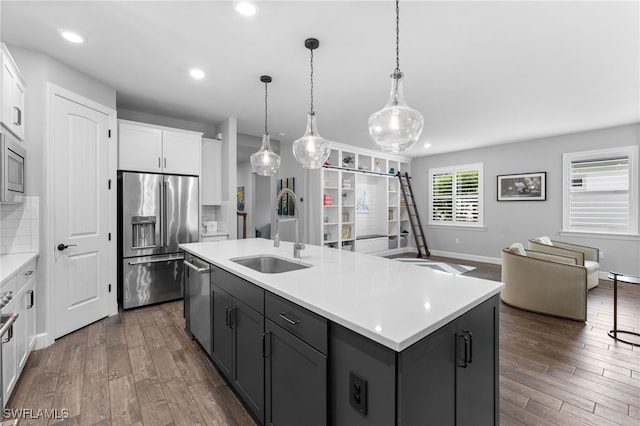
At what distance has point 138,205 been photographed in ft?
12.0

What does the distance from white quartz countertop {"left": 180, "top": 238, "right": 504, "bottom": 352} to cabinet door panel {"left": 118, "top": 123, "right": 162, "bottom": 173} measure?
2.34 m

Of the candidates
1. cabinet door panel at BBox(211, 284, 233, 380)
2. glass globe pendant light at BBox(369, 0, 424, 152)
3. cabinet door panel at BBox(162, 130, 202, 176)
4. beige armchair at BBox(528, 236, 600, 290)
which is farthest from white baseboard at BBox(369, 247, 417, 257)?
glass globe pendant light at BBox(369, 0, 424, 152)

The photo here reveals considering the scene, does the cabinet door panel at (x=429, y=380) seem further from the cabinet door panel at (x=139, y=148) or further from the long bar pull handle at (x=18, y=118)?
the cabinet door panel at (x=139, y=148)

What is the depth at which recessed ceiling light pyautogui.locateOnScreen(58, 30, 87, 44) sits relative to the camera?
7.82ft

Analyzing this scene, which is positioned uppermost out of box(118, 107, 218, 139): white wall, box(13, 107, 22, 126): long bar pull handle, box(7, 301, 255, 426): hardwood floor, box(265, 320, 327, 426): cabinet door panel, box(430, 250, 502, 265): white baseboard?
box(118, 107, 218, 139): white wall

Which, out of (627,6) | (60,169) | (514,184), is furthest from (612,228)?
(60,169)

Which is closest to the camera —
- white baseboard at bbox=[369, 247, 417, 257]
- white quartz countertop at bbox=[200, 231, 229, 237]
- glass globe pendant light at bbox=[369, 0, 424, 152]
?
glass globe pendant light at bbox=[369, 0, 424, 152]

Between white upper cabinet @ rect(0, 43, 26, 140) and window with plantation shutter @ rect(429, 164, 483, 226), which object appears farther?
window with plantation shutter @ rect(429, 164, 483, 226)

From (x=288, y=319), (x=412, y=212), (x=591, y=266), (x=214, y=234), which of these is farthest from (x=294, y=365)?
(x=412, y=212)

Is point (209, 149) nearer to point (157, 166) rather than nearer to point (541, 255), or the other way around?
point (157, 166)

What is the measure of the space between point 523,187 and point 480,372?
5.91m

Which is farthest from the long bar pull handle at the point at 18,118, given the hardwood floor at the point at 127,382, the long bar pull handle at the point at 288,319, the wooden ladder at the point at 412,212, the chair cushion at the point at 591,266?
the wooden ladder at the point at 412,212

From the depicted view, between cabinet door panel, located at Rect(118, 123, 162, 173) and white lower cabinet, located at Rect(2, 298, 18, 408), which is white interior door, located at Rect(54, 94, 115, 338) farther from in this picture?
white lower cabinet, located at Rect(2, 298, 18, 408)

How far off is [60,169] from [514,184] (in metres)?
7.48
